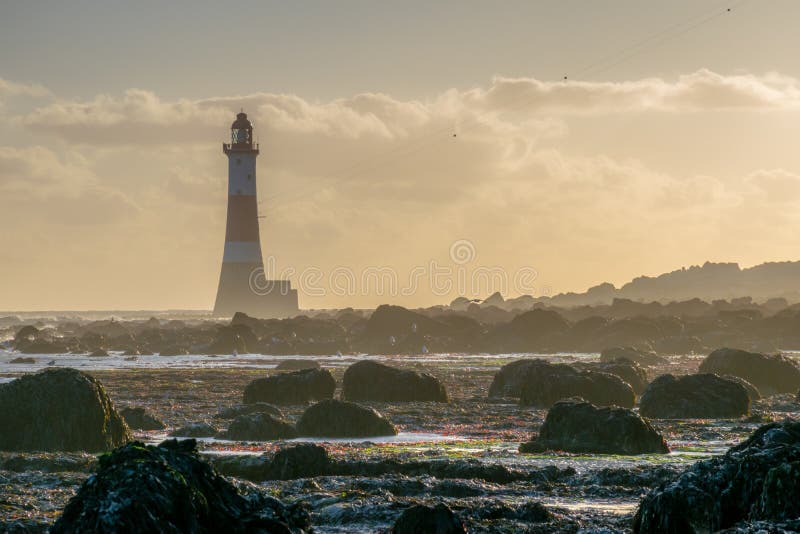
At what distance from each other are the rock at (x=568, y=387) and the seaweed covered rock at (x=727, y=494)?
16909 millimetres

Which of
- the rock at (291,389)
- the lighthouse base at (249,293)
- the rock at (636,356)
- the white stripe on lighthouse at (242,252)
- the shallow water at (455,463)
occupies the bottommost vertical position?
the shallow water at (455,463)

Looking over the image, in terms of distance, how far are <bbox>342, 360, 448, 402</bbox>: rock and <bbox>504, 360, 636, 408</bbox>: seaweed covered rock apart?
250 cm

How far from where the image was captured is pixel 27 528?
35.9 ft

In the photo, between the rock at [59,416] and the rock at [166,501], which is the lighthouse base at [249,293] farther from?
the rock at [166,501]

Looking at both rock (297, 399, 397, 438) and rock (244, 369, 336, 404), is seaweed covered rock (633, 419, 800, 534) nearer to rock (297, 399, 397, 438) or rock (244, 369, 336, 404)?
rock (297, 399, 397, 438)

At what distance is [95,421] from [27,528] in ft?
28.3

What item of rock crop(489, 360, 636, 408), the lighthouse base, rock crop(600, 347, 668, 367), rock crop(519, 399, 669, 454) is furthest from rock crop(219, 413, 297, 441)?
the lighthouse base

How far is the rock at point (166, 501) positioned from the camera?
773 cm

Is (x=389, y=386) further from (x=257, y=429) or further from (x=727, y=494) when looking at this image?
(x=727, y=494)

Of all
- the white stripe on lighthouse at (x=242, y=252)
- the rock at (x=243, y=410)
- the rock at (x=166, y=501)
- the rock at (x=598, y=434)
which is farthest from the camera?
the white stripe on lighthouse at (x=242, y=252)

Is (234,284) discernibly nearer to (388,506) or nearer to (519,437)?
(519,437)

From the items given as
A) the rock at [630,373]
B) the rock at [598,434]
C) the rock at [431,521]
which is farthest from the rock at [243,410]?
the rock at [431,521]

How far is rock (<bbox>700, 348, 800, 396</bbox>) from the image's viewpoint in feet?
106

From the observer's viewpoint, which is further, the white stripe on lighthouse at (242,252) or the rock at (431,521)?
the white stripe on lighthouse at (242,252)
